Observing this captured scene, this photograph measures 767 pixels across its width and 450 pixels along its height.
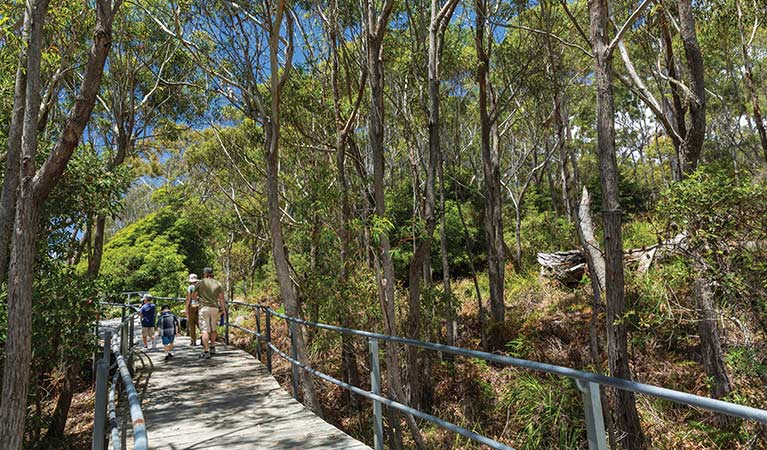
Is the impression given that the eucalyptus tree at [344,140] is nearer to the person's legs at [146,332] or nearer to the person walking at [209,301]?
the person walking at [209,301]

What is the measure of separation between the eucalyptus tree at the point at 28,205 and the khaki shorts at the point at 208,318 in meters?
3.50

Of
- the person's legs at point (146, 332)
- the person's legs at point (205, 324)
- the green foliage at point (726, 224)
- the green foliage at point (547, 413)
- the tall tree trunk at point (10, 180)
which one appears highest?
the tall tree trunk at point (10, 180)

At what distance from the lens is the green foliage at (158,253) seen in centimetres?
2527

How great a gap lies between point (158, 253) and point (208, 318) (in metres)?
18.5

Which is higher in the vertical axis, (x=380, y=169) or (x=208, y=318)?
(x=380, y=169)

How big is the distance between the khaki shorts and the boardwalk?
2.17 feet

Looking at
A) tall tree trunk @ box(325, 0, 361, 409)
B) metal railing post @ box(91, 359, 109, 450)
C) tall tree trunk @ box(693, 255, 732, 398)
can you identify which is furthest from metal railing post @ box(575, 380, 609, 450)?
tall tree trunk @ box(325, 0, 361, 409)

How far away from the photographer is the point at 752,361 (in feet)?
20.3

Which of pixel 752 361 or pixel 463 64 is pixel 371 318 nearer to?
pixel 752 361

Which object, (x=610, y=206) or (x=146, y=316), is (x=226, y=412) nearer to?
(x=610, y=206)

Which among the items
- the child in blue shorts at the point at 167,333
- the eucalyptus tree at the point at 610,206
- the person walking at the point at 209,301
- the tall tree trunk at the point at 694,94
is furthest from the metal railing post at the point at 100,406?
the child in blue shorts at the point at 167,333

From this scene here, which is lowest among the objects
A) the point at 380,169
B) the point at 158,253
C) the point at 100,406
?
the point at 100,406

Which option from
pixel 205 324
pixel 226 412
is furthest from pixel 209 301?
pixel 226 412

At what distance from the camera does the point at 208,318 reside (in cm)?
966
